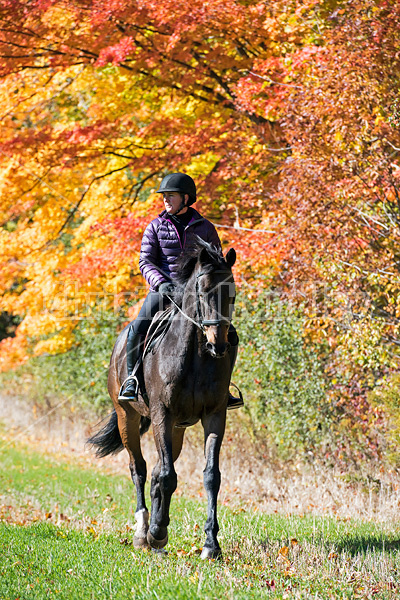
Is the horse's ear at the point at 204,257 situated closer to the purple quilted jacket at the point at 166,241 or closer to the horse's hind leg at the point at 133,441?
the purple quilted jacket at the point at 166,241

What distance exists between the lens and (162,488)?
6.10m

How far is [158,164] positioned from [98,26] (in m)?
2.71

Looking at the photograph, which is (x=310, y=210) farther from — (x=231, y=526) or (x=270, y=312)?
(x=231, y=526)

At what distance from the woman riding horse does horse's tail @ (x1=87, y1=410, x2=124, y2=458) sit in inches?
63.3

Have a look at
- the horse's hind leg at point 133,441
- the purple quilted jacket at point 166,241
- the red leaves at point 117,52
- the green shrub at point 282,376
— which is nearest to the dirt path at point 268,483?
the green shrub at point 282,376

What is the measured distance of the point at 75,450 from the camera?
1706 centimetres

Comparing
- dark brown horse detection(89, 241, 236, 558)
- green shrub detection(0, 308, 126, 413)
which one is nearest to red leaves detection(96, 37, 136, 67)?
dark brown horse detection(89, 241, 236, 558)

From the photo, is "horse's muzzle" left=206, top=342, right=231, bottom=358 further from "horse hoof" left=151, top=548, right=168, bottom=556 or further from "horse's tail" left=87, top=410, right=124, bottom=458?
"horse's tail" left=87, top=410, right=124, bottom=458

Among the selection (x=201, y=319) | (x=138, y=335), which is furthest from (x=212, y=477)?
(x=138, y=335)

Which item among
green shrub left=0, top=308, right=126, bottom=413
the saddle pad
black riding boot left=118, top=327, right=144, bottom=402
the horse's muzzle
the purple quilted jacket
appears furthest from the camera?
green shrub left=0, top=308, right=126, bottom=413

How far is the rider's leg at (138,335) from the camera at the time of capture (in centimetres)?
696

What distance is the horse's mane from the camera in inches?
236

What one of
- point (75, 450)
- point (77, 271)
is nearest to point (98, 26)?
point (77, 271)

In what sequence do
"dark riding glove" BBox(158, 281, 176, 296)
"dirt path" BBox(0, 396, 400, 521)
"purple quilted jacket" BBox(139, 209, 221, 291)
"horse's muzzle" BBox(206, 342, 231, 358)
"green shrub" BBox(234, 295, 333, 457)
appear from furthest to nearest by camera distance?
"green shrub" BBox(234, 295, 333, 457), "dirt path" BBox(0, 396, 400, 521), "purple quilted jacket" BBox(139, 209, 221, 291), "dark riding glove" BBox(158, 281, 176, 296), "horse's muzzle" BBox(206, 342, 231, 358)
